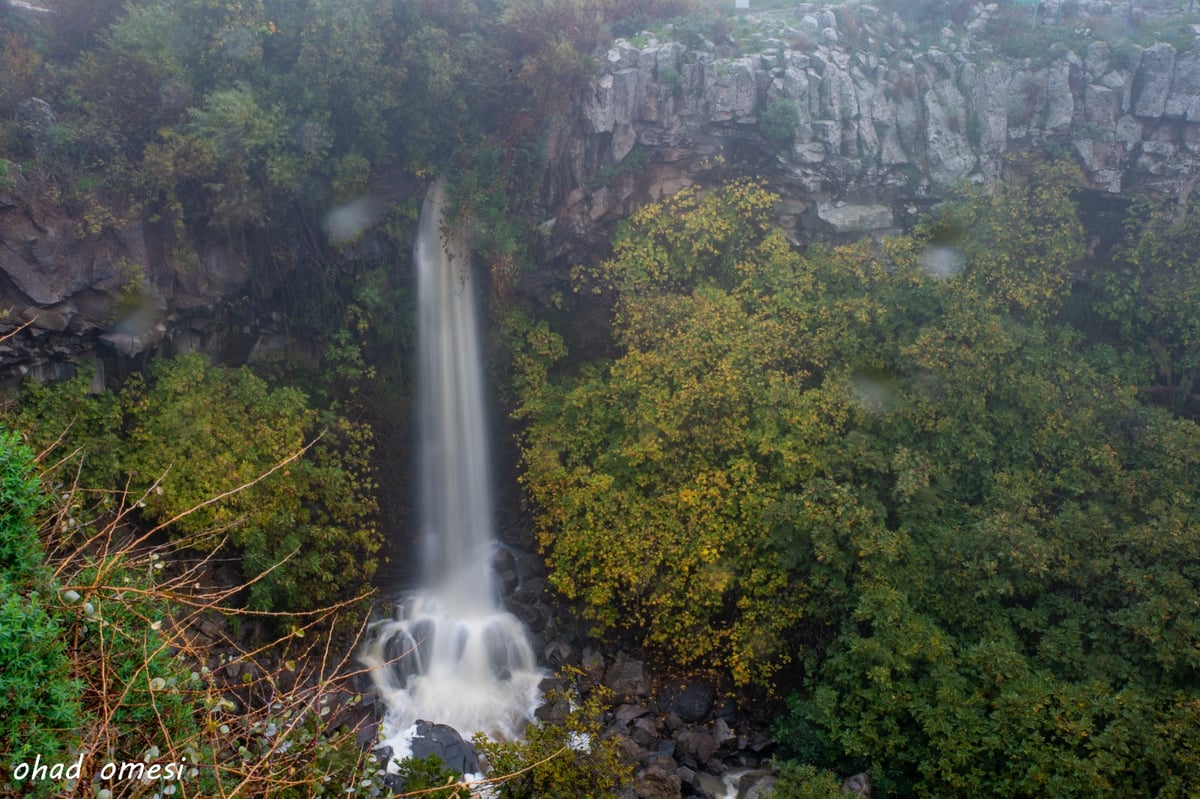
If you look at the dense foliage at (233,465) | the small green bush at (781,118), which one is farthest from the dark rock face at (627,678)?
the small green bush at (781,118)

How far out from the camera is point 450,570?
14.1m

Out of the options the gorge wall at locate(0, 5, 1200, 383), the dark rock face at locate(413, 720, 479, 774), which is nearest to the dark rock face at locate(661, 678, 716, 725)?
the dark rock face at locate(413, 720, 479, 774)

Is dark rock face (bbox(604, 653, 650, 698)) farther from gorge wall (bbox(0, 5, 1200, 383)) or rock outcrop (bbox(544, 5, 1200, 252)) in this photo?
rock outcrop (bbox(544, 5, 1200, 252))

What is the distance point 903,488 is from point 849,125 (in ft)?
23.9

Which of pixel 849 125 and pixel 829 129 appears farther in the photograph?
pixel 849 125

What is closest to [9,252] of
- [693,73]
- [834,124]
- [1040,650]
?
[693,73]

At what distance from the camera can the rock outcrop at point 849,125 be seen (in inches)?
560

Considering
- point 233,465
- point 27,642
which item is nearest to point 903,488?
point 233,465

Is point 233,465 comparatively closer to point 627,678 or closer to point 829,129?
point 627,678

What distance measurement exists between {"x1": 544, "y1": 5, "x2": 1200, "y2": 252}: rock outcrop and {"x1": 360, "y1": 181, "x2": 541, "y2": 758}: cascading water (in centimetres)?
272

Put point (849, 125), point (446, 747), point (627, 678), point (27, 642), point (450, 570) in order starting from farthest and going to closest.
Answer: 1. point (849, 125)
2. point (450, 570)
3. point (627, 678)
4. point (446, 747)
5. point (27, 642)

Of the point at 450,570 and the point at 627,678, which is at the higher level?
the point at 450,570

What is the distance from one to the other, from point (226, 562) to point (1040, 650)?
11.5 meters

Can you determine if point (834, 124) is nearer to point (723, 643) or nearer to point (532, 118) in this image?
point (532, 118)
